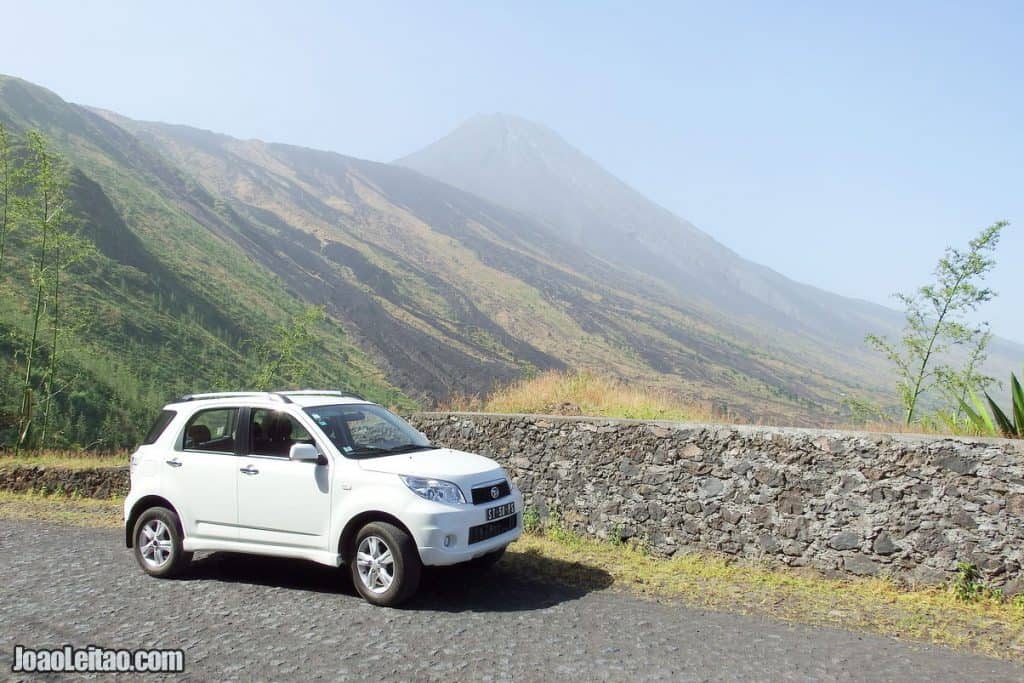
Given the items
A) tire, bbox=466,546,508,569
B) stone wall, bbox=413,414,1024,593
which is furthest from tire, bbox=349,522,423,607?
stone wall, bbox=413,414,1024,593

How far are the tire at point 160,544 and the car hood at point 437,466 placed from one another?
244 cm

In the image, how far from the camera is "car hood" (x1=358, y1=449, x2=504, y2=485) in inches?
274

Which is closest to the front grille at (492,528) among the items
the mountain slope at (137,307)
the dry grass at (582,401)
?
the dry grass at (582,401)

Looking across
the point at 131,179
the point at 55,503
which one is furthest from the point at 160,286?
the point at 55,503

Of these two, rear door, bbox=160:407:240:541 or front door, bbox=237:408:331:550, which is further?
rear door, bbox=160:407:240:541

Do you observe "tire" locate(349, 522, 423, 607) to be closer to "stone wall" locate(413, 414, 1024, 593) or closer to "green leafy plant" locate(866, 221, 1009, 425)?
"stone wall" locate(413, 414, 1024, 593)

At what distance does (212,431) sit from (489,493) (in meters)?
3.39

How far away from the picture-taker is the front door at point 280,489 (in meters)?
7.11

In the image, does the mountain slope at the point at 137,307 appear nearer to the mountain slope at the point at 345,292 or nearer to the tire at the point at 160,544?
the mountain slope at the point at 345,292

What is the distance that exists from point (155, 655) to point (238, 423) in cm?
269

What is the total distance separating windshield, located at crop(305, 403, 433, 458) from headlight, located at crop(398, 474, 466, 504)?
2.45ft

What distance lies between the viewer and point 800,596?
24.4 feet

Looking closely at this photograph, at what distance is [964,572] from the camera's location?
7.19 metres

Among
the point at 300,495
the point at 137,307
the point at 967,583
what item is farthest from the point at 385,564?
the point at 137,307
